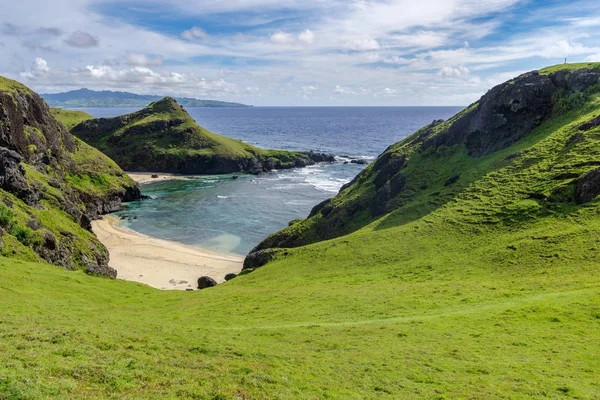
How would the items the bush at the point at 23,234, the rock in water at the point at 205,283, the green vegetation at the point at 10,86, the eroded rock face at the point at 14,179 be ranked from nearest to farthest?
1. the bush at the point at 23,234
2. the eroded rock face at the point at 14,179
3. the rock in water at the point at 205,283
4. the green vegetation at the point at 10,86

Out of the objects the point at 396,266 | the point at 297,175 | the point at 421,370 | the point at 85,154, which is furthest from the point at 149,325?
the point at 297,175

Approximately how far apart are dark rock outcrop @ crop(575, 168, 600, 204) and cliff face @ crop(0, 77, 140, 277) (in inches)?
2495

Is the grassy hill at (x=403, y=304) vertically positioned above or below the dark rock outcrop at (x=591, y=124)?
below

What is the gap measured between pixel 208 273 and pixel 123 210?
64.9 m

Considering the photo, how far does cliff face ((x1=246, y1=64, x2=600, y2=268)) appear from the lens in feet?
190

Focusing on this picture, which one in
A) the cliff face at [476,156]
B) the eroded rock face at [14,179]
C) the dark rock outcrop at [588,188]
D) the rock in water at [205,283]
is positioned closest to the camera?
the dark rock outcrop at [588,188]

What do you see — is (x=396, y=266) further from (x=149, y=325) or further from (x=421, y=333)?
(x=149, y=325)

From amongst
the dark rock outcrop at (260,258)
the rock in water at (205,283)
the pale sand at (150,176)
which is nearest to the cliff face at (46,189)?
the rock in water at (205,283)

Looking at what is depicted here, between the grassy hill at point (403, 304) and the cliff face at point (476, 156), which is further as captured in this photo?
the cliff face at point (476, 156)

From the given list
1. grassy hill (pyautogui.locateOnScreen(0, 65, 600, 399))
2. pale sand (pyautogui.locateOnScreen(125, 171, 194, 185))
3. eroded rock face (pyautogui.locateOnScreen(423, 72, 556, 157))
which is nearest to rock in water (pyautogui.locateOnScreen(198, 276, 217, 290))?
grassy hill (pyautogui.locateOnScreen(0, 65, 600, 399))

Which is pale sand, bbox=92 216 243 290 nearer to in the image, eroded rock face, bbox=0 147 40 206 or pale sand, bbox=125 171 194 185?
eroded rock face, bbox=0 147 40 206

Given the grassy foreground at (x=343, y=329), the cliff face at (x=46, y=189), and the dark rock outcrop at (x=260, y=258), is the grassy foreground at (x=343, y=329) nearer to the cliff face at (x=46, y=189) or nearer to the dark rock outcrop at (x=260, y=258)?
the cliff face at (x=46, y=189)

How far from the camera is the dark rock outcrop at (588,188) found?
44938mm

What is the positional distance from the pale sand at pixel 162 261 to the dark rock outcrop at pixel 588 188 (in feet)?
178
